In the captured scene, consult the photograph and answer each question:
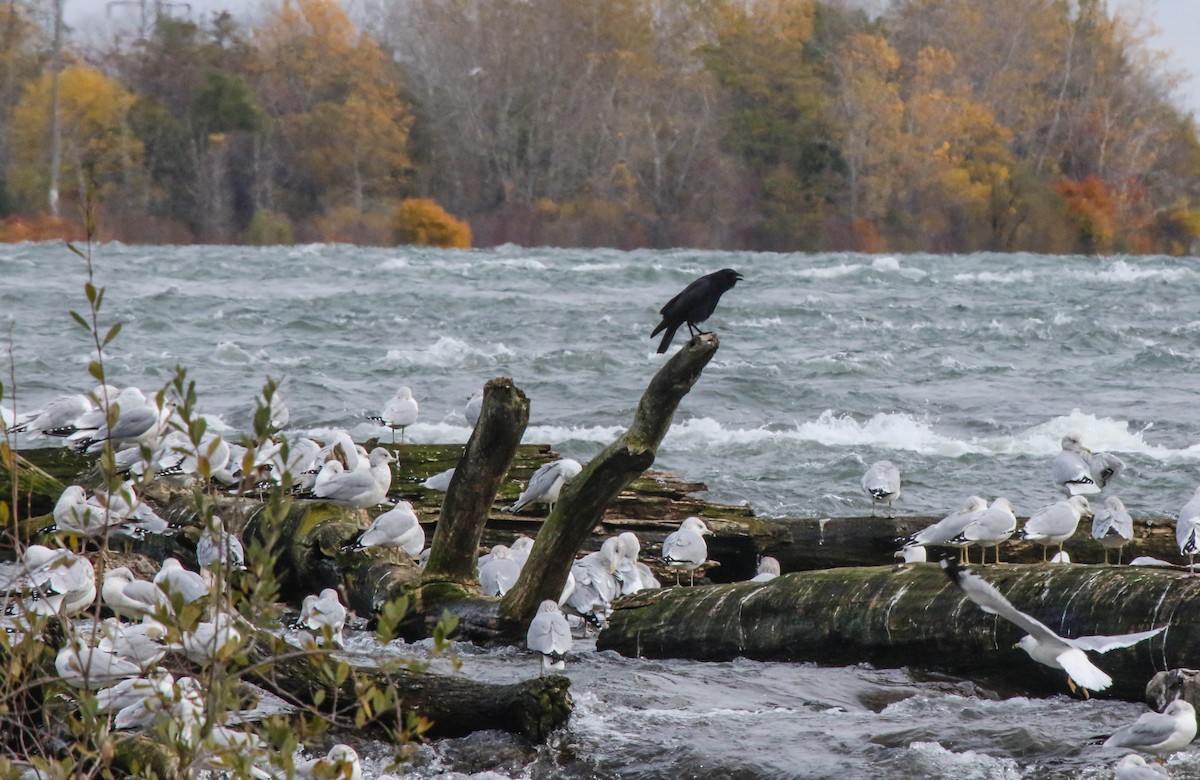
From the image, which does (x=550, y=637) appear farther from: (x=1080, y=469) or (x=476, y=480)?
(x=1080, y=469)

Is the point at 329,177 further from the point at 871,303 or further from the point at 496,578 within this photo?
the point at 496,578

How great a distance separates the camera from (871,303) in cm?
2806

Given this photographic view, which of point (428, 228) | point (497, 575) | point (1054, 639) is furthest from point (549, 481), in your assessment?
point (428, 228)

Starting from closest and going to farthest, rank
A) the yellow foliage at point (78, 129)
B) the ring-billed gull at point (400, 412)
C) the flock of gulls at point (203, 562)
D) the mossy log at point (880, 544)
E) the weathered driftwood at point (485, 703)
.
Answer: the flock of gulls at point (203, 562)
the weathered driftwood at point (485, 703)
the mossy log at point (880, 544)
the ring-billed gull at point (400, 412)
the yellow foliage at point (78, 129)

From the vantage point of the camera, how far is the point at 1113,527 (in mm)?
8094

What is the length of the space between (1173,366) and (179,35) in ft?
169

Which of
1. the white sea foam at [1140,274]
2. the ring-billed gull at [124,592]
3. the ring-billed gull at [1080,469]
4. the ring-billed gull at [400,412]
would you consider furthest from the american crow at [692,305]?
the white sea foam at [1140,274]

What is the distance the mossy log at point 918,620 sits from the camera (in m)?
5.82

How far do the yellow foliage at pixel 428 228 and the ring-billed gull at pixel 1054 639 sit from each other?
153 feet

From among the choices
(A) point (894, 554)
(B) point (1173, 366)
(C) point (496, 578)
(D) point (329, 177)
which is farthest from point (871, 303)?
(D) point (329, 177)

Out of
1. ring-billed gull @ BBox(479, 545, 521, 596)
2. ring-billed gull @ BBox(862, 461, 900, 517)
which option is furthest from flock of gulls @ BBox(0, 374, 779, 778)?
ring-billed gull @ BBox(862, 461, 900, 517)

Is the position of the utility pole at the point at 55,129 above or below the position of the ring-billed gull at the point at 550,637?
above

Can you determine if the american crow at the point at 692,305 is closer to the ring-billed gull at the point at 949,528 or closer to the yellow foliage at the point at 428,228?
the ring-billed gull at the point at 949,528

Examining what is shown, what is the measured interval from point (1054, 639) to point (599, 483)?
6.34ft
